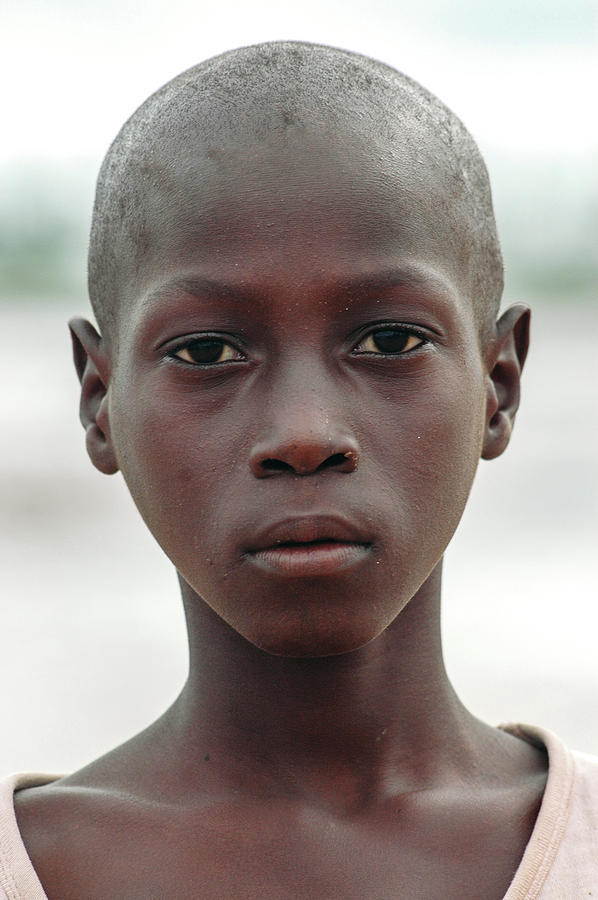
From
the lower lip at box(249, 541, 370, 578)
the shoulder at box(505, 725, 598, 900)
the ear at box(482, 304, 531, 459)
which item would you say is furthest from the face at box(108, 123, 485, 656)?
the shoulder at box(505, 725, 598, 900)

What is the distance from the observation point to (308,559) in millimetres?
1911

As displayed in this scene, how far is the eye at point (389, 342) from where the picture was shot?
2049 millimetres

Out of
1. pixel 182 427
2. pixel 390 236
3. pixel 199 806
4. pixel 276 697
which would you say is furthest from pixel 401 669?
pixel 390 236

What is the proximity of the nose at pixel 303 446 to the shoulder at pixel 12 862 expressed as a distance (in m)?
0.69

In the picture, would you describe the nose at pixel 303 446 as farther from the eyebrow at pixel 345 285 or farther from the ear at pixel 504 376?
the ear at pixel 504 376

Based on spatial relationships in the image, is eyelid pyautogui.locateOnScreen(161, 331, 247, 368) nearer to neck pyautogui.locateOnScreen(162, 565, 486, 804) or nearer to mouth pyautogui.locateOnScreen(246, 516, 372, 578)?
mouth pyautogui.locateOnScreen(246, 516, 372, 578)

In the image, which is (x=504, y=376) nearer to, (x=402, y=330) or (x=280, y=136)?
(x=402, y=330)

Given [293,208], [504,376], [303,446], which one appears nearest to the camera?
[303,446]

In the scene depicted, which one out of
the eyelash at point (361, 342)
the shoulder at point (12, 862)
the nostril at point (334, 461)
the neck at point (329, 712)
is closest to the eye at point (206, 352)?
the eyelash at point (361, 342)

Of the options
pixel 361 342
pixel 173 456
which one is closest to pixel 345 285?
pixel 361 342

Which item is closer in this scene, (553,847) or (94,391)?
(553,847)

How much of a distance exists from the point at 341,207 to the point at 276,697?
77 centimetres

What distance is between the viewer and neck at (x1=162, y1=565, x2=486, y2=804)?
221 centimetres

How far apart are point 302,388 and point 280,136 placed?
383 mm
